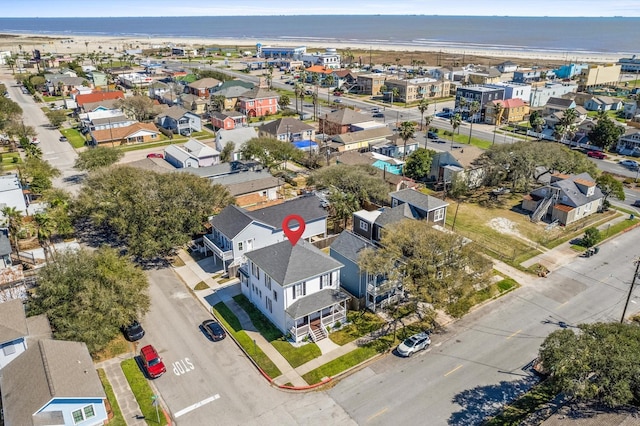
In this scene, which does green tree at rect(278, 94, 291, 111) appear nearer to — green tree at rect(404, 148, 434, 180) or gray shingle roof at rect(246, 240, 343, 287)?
green tree at rect(404, 148, 434, 180)

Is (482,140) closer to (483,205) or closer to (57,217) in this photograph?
(483,205)

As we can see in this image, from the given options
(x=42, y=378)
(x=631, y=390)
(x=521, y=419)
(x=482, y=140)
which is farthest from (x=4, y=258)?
(x=482, y=140)

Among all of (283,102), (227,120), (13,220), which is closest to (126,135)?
(227,120)

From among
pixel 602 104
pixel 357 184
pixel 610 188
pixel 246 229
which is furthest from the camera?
pixel 602 104

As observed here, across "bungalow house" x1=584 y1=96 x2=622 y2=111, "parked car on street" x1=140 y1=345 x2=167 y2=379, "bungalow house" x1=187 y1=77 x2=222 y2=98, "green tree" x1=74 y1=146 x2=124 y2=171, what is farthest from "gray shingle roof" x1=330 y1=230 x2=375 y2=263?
"bungalow house" x1=584 y1=96 x2=622 y2=111

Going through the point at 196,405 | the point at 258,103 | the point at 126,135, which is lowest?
the point at 196,405

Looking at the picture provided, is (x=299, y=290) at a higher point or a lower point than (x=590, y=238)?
higher

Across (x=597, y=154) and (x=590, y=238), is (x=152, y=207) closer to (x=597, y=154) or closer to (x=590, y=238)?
(x=590, y=238)
